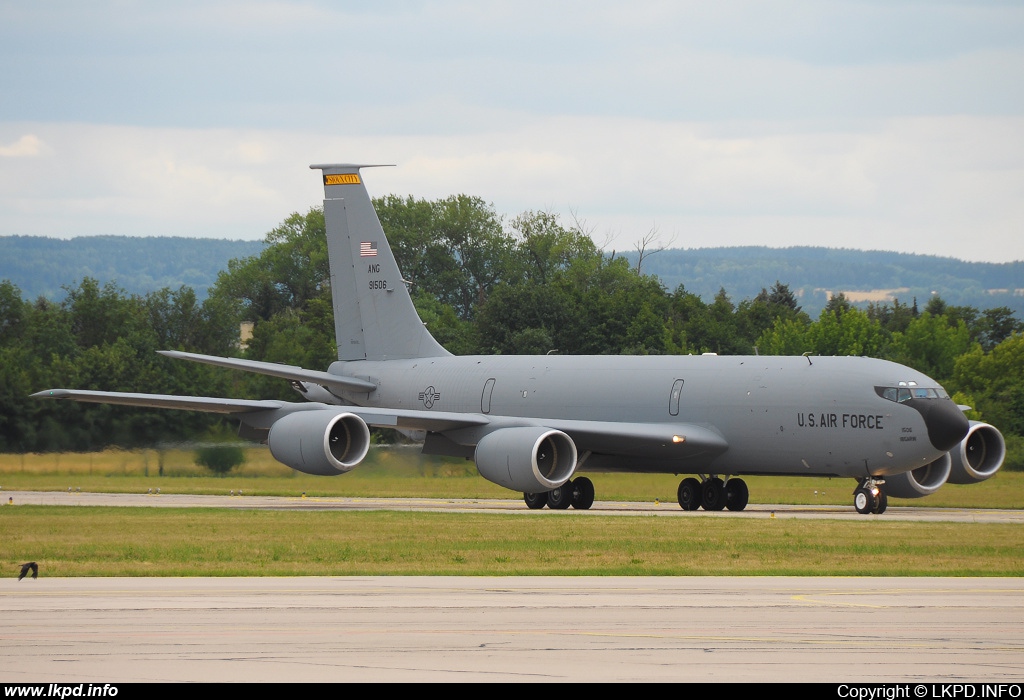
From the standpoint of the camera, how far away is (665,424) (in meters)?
34.9

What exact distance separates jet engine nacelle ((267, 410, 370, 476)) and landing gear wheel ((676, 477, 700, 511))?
7443mm

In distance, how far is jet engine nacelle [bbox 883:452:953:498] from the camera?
34.2 meters

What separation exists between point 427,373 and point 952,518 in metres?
15.6

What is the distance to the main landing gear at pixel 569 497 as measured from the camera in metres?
34.9

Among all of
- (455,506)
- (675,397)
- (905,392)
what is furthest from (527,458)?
(905,392)

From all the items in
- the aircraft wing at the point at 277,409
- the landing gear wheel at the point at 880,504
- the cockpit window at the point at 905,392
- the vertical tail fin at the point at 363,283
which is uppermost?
the vertical tail fin at the point at 363,283

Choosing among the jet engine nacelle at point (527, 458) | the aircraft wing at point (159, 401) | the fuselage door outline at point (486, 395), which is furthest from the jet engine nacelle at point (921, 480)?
the aircraft wing at point (159, 401)

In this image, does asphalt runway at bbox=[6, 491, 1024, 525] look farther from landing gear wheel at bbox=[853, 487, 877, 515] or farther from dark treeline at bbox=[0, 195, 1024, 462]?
dark treeline at bbox=[0, 195, 1024, 462]

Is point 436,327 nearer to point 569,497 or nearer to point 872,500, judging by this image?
point 569,497

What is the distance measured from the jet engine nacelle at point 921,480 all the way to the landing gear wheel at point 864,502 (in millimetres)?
1616

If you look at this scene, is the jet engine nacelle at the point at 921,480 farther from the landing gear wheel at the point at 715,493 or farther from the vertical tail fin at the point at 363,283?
the vertical tail fin at the point at 363,283

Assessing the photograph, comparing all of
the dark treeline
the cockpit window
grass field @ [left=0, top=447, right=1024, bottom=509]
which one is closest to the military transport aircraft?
the cockpit window

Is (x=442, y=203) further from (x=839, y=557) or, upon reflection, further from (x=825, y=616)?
(x=825, y=616)

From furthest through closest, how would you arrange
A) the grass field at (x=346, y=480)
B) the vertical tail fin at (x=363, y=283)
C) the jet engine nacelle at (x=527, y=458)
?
the vertical tail fin at (x=363, y=283)
the grass field at (x=346, y=480)
the jet engine nacelle at (x=527, y=458)
